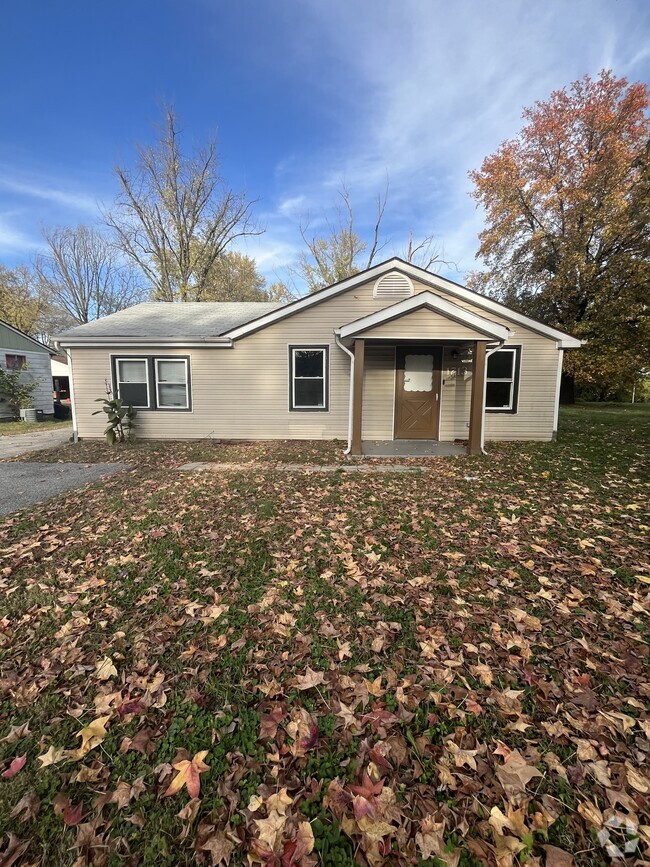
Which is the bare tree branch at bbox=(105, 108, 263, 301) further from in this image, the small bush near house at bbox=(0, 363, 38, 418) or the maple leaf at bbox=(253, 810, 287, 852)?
the maple leaf at bbox=(253, 810, 287, 852)

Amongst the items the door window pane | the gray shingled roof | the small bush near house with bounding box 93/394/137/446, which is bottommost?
the small bush near house with bounding box 93/394/137/446

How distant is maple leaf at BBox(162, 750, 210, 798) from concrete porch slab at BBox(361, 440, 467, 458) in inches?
263

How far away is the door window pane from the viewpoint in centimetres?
978

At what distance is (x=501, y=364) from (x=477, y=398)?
8.03ft

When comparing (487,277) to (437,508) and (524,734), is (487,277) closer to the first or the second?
(437,508)

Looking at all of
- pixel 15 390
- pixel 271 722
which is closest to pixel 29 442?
pixel 15 390

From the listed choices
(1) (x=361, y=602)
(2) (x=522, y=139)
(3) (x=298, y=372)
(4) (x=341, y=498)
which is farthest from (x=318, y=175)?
(1) (x=361, y=602)

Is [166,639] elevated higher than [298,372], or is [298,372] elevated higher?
[298,372]

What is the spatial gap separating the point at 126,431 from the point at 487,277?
20.0m

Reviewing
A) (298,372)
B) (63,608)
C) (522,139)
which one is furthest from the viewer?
(522,139)

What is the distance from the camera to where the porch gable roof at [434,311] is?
7754 mm

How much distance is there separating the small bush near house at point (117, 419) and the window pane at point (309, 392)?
176 inches

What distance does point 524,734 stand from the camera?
1870mm

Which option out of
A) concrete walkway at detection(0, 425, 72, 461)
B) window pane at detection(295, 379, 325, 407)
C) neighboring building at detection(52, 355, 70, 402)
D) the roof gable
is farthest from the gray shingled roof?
neighboring building at detection(52, 355, 70, 402)
